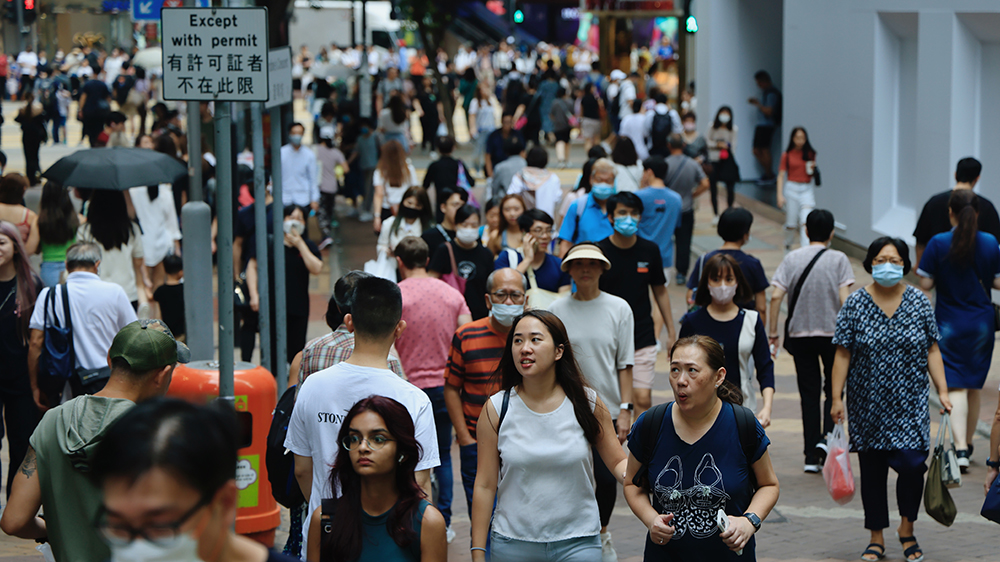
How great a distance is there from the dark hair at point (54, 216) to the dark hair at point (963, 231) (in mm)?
6487

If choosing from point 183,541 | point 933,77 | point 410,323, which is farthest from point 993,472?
point 933,77

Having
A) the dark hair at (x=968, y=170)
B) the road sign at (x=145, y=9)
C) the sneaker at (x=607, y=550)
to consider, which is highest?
the road sign at (x=145, y=9)

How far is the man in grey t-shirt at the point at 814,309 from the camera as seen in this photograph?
26.6 ft

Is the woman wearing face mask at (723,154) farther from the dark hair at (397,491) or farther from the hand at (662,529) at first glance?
the dark hair at (397,491)

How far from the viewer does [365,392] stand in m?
4.62

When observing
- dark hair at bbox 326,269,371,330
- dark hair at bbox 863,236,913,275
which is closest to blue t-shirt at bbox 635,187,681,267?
dark hair at bbox 863,236,913,275

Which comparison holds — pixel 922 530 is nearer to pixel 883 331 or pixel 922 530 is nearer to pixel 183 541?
pixel 883 331

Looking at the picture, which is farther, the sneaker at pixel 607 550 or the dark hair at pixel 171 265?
the dark hair at pixel 171 265

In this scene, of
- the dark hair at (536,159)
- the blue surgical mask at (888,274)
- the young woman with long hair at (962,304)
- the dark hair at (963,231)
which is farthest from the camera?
the dark hair at (536,159)

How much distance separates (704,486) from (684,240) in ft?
35.3

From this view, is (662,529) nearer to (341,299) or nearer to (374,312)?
(374,312)

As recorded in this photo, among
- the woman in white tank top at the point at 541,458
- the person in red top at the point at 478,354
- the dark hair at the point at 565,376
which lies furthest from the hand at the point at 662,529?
the person in red top at the point at 478,354

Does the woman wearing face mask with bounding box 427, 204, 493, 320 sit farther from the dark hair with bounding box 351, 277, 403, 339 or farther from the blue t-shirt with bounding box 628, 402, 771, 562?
the blue t-shirt with bounding box 628, 402, 771, 562

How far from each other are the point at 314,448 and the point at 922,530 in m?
4.29
